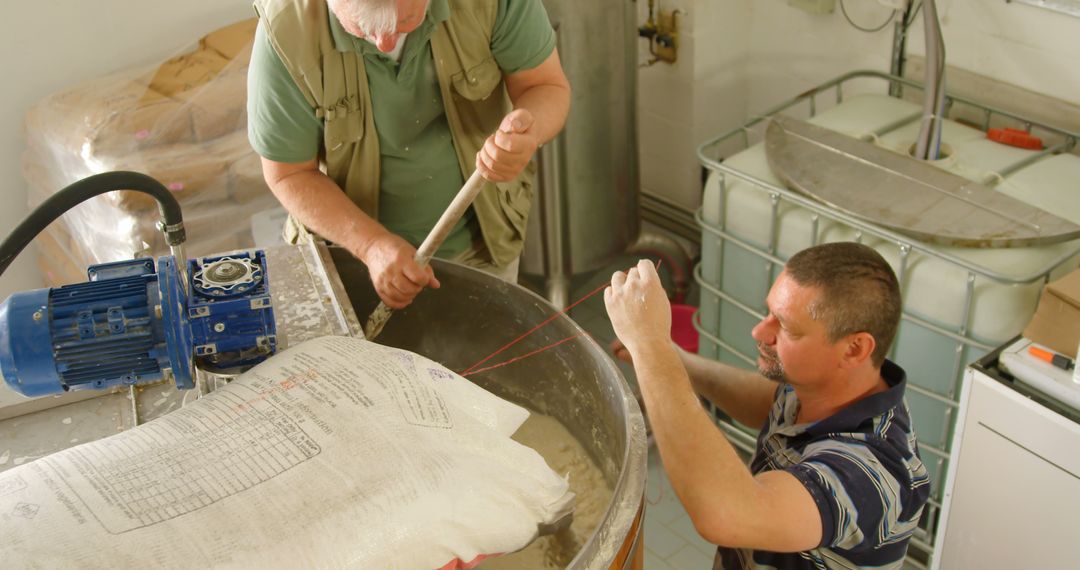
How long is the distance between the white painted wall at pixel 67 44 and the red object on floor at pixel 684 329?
1.34 meters

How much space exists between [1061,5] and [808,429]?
127cm

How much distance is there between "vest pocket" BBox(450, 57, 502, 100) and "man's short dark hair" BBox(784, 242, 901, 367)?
588 millimetres

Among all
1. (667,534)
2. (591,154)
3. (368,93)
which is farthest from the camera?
(591,154)

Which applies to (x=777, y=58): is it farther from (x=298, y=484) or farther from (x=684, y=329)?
(x=298, y=484)

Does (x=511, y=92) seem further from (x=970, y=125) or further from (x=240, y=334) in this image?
(x=970, y=125)

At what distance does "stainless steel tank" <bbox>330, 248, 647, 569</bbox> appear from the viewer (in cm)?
129

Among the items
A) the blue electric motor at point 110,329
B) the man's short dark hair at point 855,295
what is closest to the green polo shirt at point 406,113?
the blue electric motor at point 110,329

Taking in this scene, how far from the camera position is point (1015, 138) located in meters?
2.13

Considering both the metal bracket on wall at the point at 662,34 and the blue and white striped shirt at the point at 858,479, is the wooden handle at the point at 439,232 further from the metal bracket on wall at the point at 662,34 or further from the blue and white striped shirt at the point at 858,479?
the metal bracket on wall at the point at 662,34

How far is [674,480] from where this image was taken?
4.00 feet

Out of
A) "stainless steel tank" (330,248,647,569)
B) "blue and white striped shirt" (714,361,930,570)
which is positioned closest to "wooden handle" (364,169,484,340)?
"stainless steel tank" (330,248,647,569)

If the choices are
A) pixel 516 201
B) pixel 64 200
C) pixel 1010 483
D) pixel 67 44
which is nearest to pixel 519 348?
pixel 516 201

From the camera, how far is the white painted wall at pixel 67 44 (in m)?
2.33

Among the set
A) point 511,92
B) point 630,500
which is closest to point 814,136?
point 511,92
